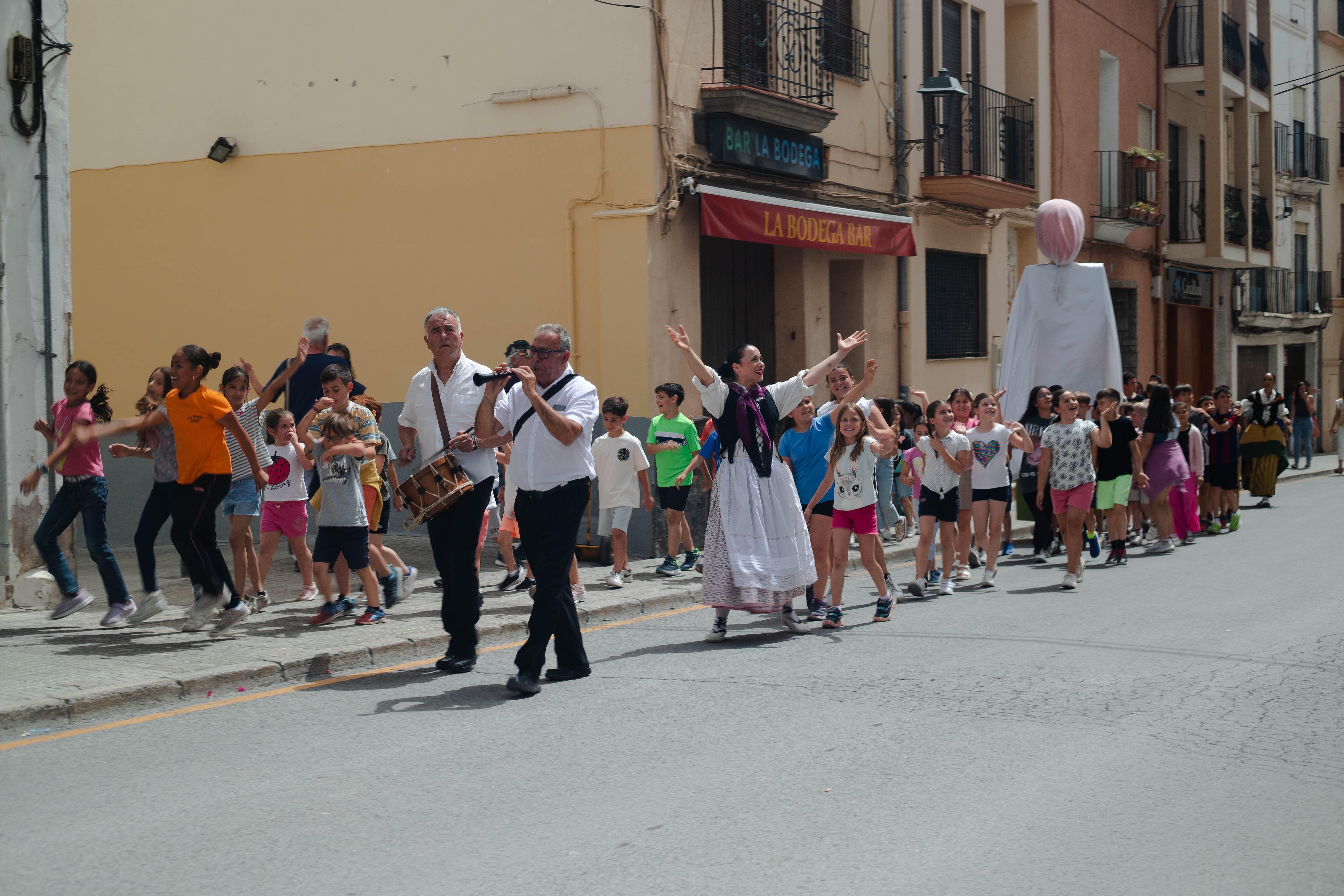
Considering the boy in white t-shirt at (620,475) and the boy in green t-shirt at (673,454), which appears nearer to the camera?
the boy in white t-shirt at (620,475)

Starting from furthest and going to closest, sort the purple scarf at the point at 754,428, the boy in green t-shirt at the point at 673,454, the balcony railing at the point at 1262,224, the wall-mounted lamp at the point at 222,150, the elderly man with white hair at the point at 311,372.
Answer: the balcony railing at the point at 1262,224 → the wall-mounted lamp at the point at 222,150 → the boy in green t-shirt at the point at 673,454 → the elderly man with white hair at the point at 311,372 → the purple scarf at the point at 754,428

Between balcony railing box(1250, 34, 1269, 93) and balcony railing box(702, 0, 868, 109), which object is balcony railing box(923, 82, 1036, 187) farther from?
balcony railing box(1250, 34, 1269, 93)

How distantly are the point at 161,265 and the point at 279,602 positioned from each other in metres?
7.16

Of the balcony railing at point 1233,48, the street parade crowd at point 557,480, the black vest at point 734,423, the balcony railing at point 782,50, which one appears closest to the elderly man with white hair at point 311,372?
the street parade crowd at point 557,480

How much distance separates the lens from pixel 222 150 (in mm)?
14758

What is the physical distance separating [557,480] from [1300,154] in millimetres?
31796

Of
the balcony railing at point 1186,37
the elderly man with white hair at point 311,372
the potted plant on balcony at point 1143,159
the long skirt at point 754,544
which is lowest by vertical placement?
the long skirt at point 754,544

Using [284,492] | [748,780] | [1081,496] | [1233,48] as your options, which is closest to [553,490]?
[748,780]

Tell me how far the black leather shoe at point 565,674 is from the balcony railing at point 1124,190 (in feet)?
62.2

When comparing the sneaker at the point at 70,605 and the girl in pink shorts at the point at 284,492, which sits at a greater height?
the girl in pink shorts at the point at 284,492

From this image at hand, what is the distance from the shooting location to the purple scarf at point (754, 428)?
7984 mm

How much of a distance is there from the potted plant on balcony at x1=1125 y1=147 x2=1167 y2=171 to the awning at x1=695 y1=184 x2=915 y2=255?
29.9 feet

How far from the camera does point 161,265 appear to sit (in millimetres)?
15344

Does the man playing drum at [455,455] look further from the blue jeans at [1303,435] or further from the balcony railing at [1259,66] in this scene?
the balcony railing at [1259,66]
